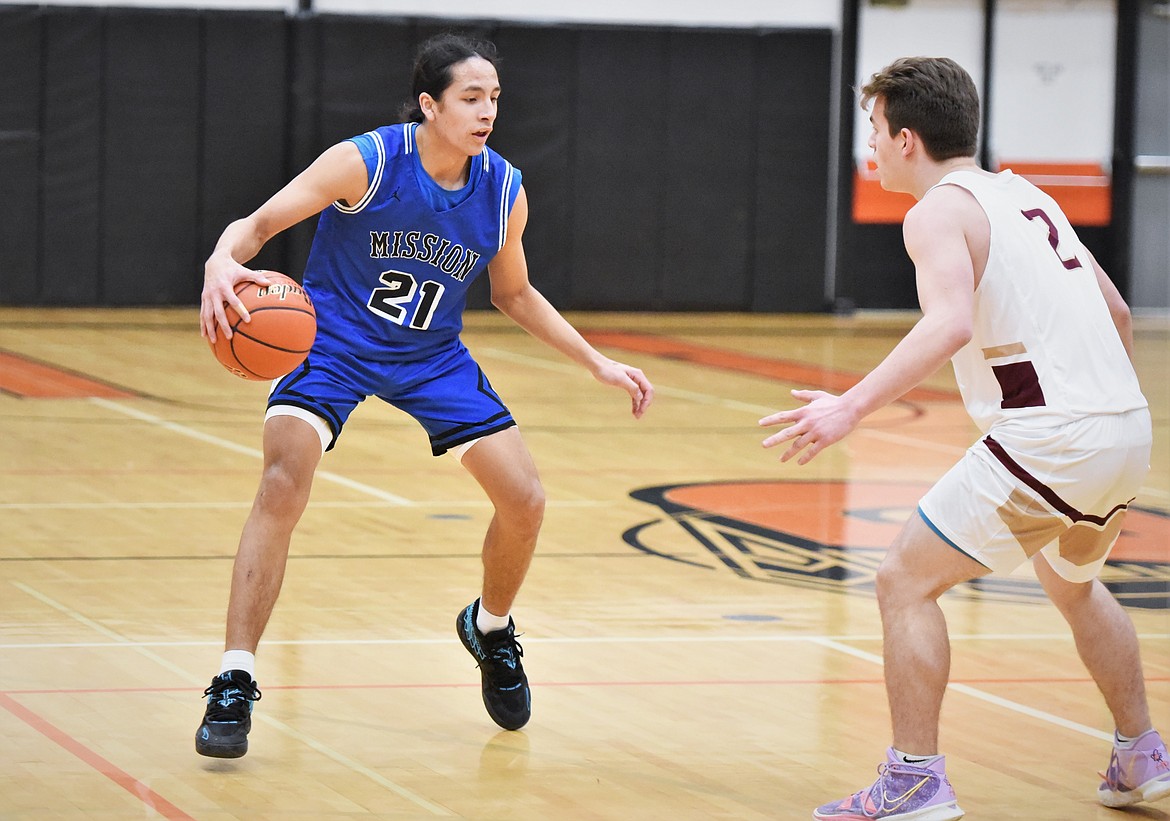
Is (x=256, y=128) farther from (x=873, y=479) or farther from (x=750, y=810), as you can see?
(x=750, y=810)

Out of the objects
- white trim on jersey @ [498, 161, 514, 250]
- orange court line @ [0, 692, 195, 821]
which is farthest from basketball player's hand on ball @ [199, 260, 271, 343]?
orange court line @ [0, 692, 195, 821]

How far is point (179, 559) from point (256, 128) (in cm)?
1129

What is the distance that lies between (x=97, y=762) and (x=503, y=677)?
1015 mm

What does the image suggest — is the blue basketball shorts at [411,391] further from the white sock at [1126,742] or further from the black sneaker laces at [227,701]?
the white sock at [1126,742]

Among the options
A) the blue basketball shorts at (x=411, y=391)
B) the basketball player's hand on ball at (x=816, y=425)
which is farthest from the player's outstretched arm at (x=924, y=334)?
the blue basketball shorts at (x=411, y=391)

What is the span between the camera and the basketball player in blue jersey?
4102 mm

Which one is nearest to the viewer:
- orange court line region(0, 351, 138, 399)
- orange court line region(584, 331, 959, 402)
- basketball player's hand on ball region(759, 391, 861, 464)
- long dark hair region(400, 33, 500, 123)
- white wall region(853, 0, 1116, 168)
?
basketball player's hand on ball region(759, 391, 861, 464)

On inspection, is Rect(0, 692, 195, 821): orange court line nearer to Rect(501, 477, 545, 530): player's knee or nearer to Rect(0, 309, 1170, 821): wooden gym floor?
Rect(0, 309, 1170, 821): wooden gym floor

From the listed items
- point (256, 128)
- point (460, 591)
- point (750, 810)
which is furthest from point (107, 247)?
point (750, 810)

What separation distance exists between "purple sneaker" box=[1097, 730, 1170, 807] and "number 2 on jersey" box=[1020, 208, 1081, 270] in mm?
1046

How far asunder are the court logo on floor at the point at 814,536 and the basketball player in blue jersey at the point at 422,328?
6.76 ft

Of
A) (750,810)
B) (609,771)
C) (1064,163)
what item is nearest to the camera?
(750,810)

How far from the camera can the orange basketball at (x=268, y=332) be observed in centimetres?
397

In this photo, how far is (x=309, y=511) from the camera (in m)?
7.43
